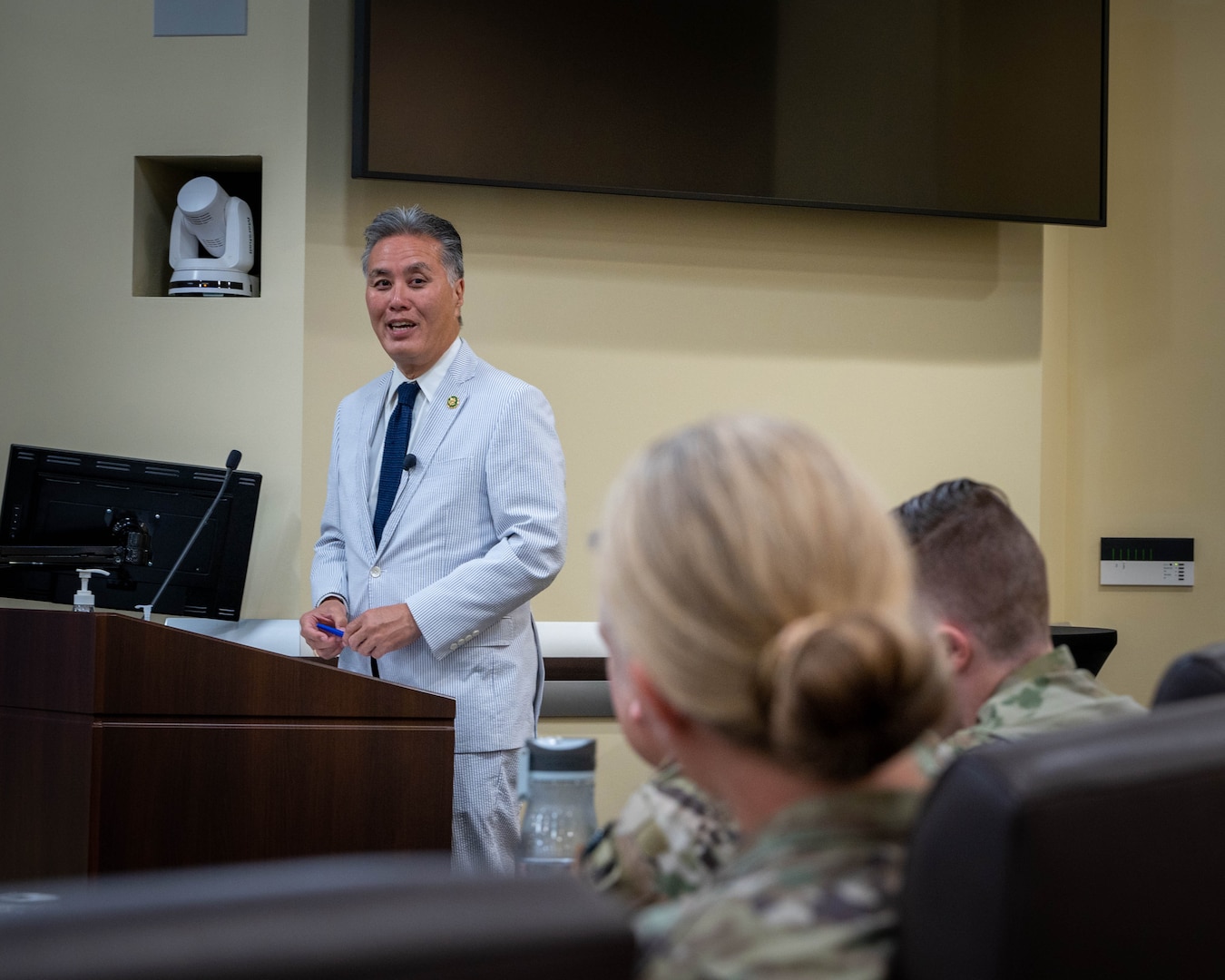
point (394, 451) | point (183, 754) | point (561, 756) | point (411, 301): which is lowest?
point (183, 754)

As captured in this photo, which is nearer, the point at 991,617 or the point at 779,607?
the point at 779,607

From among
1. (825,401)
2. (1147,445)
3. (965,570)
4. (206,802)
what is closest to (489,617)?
Answer: (206,802)

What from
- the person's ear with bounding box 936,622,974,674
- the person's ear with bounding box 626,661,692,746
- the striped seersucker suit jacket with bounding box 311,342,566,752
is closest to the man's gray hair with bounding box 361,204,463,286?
the striped seersucker suit jacket with bounding box 311,342,566,752

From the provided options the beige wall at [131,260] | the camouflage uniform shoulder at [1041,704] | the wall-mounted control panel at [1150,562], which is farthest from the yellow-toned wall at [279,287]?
the camouflage uniform shoulder at [1041,704]

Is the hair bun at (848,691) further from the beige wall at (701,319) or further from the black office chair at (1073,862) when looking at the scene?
the beige wall at (701,319)

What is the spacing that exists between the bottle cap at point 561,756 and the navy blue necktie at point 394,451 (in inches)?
45.6

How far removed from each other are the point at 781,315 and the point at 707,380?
284 mm

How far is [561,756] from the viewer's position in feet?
4.65

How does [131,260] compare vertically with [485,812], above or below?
above

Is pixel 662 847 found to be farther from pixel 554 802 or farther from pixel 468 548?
pixel 468 548

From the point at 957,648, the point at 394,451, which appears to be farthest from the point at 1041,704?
the point at 394,451

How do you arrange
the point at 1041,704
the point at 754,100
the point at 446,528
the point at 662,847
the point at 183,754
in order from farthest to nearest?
the point at 754,100 → the point at 446,528 → the point at 183,754 → the point at 1041,704 → the point at 662,847

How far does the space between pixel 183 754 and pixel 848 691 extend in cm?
159

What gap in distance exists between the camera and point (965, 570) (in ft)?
4.77
